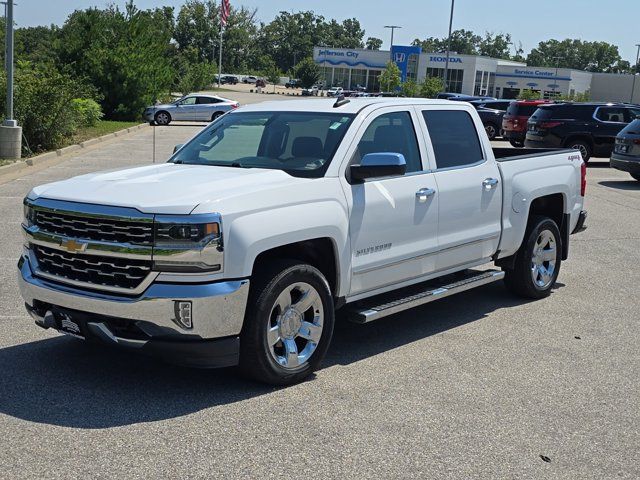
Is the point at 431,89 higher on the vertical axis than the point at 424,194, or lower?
higher

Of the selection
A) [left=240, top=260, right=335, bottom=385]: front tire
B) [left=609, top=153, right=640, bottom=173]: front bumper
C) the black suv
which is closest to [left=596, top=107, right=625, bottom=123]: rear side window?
the black suv

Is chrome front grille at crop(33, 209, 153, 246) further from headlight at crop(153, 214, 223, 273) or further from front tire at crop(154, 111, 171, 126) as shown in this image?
front tire at crop(154, 111, 171, 126)

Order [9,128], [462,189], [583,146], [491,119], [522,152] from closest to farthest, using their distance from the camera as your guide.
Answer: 1. [462,189]
2. [522,152]
3. [9,128]
4. [583,146]
5. [491,119]

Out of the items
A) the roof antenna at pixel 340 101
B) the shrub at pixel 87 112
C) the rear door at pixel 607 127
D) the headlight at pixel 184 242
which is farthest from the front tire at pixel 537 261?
the shrub at pixel 87 112

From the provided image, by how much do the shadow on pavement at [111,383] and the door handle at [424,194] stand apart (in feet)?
3.80

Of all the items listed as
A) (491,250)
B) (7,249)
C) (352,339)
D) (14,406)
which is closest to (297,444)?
(14,406)

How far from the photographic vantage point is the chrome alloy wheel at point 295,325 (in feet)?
18.0

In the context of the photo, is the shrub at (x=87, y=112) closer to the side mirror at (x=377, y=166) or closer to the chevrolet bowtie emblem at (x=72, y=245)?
the side mirror at (x=377, y=166)

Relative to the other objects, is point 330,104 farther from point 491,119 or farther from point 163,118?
point 163,118

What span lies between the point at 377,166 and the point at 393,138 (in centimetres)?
81

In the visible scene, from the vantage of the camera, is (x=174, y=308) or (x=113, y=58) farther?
(x=113, y=58)

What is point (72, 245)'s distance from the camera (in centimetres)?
525

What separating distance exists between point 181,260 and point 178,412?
36.2 inches

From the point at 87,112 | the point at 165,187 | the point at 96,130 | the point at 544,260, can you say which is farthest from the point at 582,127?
the point at 165,187
